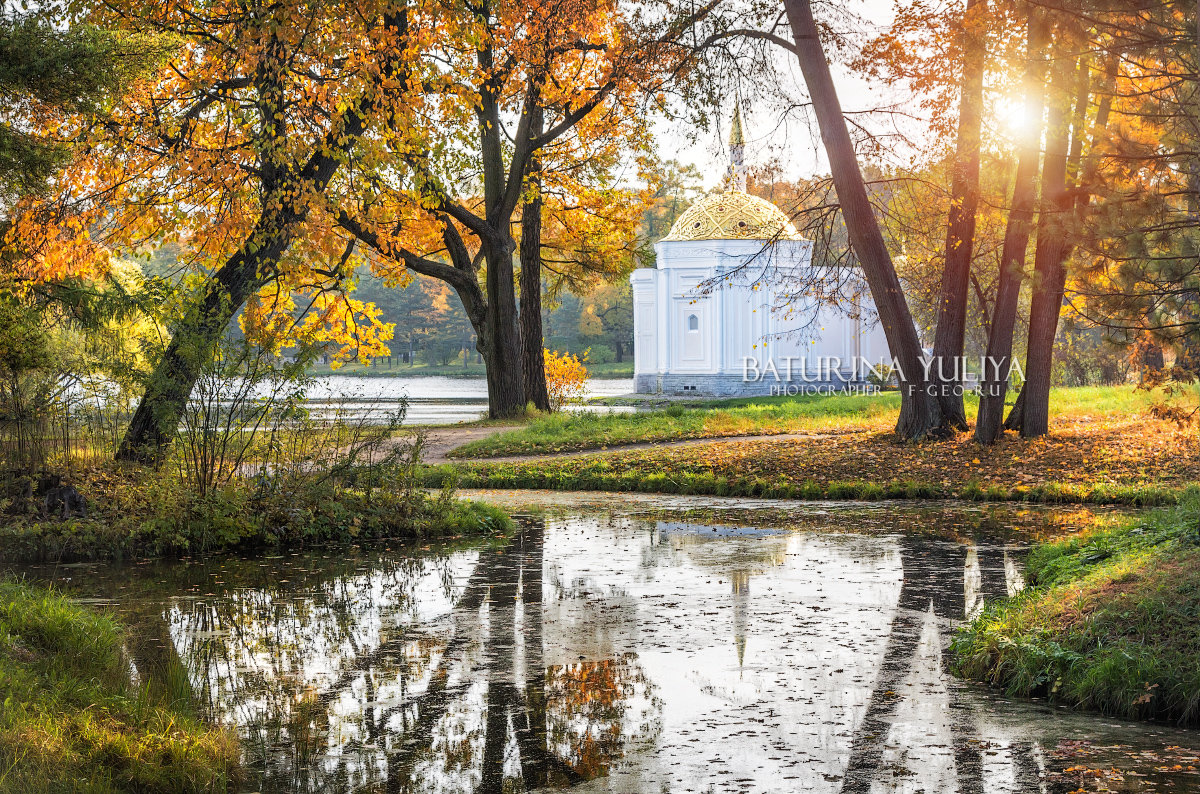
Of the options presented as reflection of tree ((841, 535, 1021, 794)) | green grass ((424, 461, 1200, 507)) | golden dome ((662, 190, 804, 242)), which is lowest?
reflection of tree ((841, 535, 1021, 794))

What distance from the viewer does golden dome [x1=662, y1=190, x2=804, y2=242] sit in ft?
140

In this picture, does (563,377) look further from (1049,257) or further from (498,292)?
(1049,257)

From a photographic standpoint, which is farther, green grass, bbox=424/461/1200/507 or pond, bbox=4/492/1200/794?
green grass, bbox=424/461/1200/507

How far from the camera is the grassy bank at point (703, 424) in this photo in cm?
1889

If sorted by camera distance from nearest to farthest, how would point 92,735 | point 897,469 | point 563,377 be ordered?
point 92,735 < point 897,469 < point 563,377

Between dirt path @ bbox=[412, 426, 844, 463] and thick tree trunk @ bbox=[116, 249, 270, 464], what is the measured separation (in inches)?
189

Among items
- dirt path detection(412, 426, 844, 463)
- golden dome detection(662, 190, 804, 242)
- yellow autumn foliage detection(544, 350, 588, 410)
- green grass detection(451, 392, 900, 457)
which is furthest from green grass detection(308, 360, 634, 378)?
dirt path detection(412, 426, 844, 463)

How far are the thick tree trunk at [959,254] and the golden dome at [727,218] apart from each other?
24008 mm

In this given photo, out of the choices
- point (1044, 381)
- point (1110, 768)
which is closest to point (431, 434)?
point (1044, 381)

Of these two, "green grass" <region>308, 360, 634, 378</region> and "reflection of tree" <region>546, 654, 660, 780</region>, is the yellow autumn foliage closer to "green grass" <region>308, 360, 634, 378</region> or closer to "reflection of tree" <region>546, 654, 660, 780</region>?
"reflection of tree" <region>546, 654, 660, 780</region>

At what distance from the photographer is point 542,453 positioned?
1839 cm

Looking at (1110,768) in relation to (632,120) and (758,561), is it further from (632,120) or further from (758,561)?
(632,120)

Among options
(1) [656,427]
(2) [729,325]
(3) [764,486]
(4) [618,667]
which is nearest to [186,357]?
(4) [618,667]

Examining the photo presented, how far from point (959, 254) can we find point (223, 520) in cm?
1272
